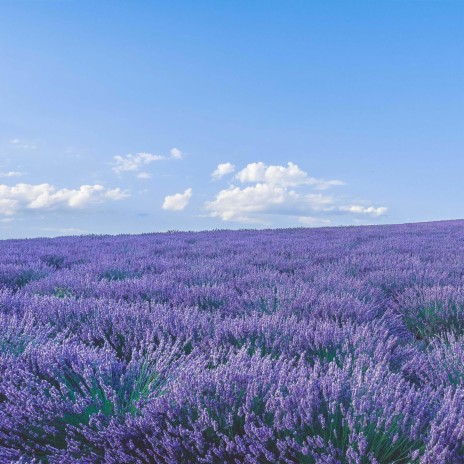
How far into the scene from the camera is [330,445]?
1.26 m

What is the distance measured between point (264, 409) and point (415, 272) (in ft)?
13.0

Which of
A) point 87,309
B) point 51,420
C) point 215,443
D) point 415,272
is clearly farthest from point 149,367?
point 415,272

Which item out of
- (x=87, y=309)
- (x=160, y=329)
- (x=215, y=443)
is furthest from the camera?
(x=87, y=309)

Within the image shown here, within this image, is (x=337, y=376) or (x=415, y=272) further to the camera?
(x=415, y=272)

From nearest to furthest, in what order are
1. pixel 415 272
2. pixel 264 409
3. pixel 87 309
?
pixel 264 409 → pixel 87 309 → pixel 415 272

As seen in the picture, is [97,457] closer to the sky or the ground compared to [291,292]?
closer to the ground

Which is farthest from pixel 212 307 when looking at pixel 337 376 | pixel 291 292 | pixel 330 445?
pixel 330 445

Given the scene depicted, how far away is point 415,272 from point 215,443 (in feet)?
13.6

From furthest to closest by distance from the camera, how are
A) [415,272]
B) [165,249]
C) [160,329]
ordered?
[165,249]
[415,272]
[160,329]

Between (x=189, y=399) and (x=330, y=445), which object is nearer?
(x=330, y=445)

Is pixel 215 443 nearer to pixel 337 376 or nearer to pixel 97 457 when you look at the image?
pixel 97 457

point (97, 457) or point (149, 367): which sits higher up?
point (149, 367)

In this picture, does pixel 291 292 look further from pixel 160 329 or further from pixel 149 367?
pixel 149 367

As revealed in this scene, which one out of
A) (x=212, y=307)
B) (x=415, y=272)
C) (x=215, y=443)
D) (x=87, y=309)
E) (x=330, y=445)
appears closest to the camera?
(x=330, y=445)
